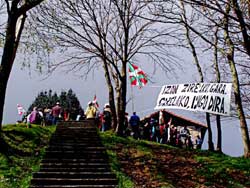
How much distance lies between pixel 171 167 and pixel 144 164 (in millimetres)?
1013

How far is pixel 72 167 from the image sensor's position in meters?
15.9

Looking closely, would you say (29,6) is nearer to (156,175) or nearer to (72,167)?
(72,167)

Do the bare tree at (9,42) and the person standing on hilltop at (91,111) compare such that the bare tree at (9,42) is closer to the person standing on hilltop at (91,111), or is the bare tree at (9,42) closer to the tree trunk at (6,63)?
the tree trunk at (6,63)

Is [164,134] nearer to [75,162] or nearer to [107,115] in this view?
[107,115]

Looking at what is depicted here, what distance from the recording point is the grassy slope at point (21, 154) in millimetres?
14188

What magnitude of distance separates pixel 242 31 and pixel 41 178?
8127mm

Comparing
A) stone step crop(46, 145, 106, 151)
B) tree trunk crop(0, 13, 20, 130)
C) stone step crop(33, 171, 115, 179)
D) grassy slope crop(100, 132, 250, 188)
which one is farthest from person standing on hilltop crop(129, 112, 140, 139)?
stone step crop(33, 171, 115, 179)

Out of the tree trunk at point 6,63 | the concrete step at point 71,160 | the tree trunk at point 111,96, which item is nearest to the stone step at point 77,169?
the concrete step at point 71,160

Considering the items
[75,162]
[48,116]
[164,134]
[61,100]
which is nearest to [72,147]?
[75,162]

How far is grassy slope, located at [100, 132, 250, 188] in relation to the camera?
1470 cm

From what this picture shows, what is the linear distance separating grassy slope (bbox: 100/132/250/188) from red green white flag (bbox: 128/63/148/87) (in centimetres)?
545

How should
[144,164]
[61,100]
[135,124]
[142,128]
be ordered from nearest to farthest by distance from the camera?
[144,164], [135,124], [142,128], [61,100]

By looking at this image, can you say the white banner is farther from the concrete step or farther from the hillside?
the concrete step

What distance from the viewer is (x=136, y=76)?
84.4ft
